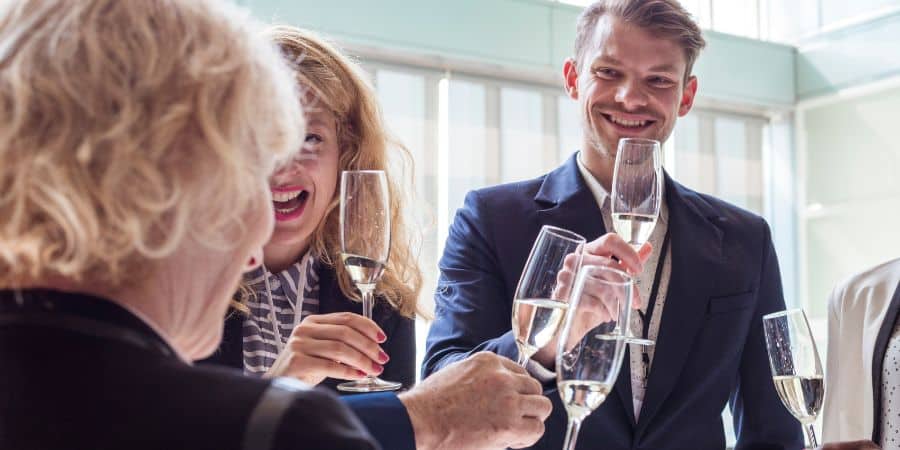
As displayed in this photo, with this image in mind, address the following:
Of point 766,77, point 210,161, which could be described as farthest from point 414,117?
point 210,161

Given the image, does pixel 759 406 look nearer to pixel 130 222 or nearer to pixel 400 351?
pixel 400 351

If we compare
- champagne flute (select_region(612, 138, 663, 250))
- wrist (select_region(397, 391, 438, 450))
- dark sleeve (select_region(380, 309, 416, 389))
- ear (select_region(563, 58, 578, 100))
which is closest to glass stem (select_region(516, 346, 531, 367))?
wrist (select_region(397, 391, 438, 450))

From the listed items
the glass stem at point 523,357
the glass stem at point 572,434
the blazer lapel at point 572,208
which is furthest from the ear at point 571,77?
the glass stem at point 572,434

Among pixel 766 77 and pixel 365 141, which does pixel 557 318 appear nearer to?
pixel 365 141

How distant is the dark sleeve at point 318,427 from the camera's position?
833 mm

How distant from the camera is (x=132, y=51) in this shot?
0.93 metres

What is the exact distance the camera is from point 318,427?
84 cm

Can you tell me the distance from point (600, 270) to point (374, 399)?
1.22 feet

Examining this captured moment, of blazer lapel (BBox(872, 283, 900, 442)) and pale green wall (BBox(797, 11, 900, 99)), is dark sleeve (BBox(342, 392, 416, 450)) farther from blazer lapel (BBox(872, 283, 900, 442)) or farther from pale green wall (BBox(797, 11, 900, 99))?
pale green wall (BBox(797, 11, 900, 99))

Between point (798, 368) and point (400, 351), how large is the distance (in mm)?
836

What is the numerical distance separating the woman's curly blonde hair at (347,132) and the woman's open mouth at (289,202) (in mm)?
93

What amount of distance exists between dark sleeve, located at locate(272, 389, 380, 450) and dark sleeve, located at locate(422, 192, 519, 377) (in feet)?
4.62

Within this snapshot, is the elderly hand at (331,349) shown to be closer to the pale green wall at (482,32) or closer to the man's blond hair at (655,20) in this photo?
the man's blond hair at (655,20)

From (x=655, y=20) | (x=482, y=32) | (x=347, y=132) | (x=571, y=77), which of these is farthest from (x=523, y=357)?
(x=482, y=32)
